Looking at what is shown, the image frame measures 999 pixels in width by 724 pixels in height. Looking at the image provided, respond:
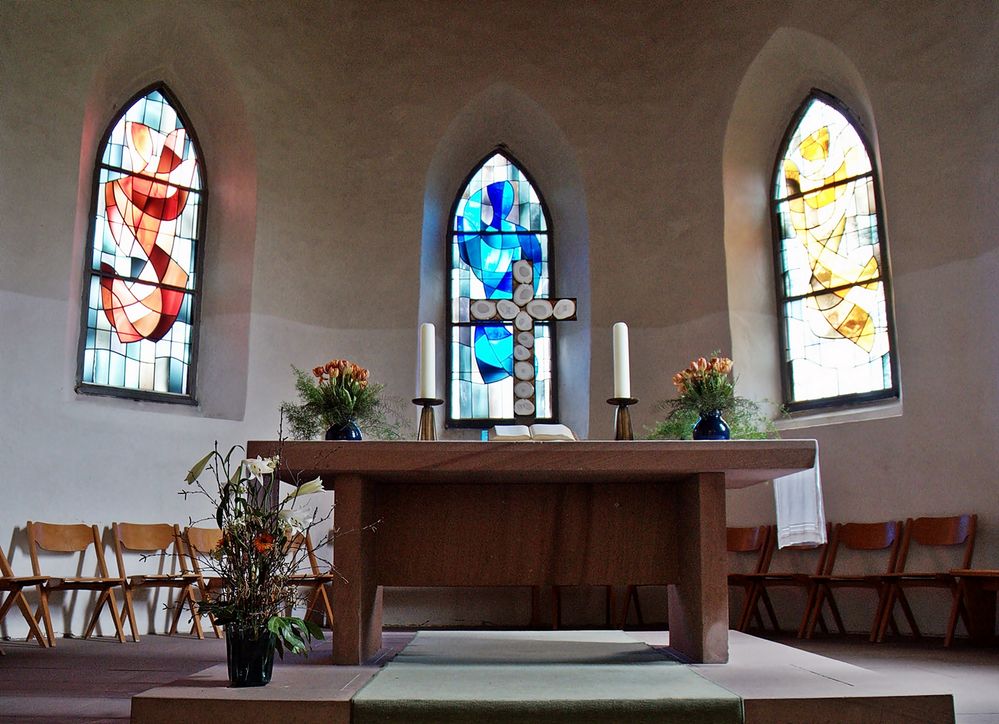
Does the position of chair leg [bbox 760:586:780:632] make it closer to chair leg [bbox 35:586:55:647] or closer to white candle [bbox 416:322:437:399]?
white candle [bbox 416:322:437:399]

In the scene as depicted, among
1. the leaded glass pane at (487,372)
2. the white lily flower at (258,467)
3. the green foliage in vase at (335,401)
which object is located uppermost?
the leaded glass pane at (487,372)

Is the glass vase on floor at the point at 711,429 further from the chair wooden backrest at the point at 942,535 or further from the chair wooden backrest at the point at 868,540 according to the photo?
the chair wooden backrest at the point at 868,540

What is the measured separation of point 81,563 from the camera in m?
7.11

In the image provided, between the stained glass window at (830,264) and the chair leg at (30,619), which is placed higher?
the stained glass window at (830,264)

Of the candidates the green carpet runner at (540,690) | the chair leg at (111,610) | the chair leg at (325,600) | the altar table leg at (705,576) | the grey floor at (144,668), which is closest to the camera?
the green carpet runner at (540,690)

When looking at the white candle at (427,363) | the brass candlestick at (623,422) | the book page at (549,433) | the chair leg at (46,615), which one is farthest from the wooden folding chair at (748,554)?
the chair leg at (46,615)

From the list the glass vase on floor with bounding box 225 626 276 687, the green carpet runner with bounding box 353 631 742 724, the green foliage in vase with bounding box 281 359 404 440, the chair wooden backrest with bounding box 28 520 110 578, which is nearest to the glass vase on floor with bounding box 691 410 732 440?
the green carpet runner with bounding box 353 631 742 724

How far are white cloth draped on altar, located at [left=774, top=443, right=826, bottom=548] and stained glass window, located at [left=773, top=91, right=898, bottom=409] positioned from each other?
2.77ft

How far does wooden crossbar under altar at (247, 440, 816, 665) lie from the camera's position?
3855mm

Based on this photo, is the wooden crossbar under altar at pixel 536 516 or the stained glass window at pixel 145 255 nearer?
the wooden crossbar under altar at pixel 536 516

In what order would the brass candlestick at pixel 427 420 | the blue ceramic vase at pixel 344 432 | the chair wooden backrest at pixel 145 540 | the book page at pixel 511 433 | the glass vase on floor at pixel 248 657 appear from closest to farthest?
the glass vase on floor at pixel 248 657 → the book page at pixel 511 433 → the brass candlestick at pixel 427 420 → the blue ceramic vase at pixel 344 432 → the chair wooden backrest at pixel 145 540

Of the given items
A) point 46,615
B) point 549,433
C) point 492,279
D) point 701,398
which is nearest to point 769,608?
point 701,398

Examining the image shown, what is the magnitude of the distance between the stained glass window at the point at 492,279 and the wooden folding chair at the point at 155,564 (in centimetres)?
263

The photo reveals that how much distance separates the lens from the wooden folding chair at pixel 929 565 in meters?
6.29
